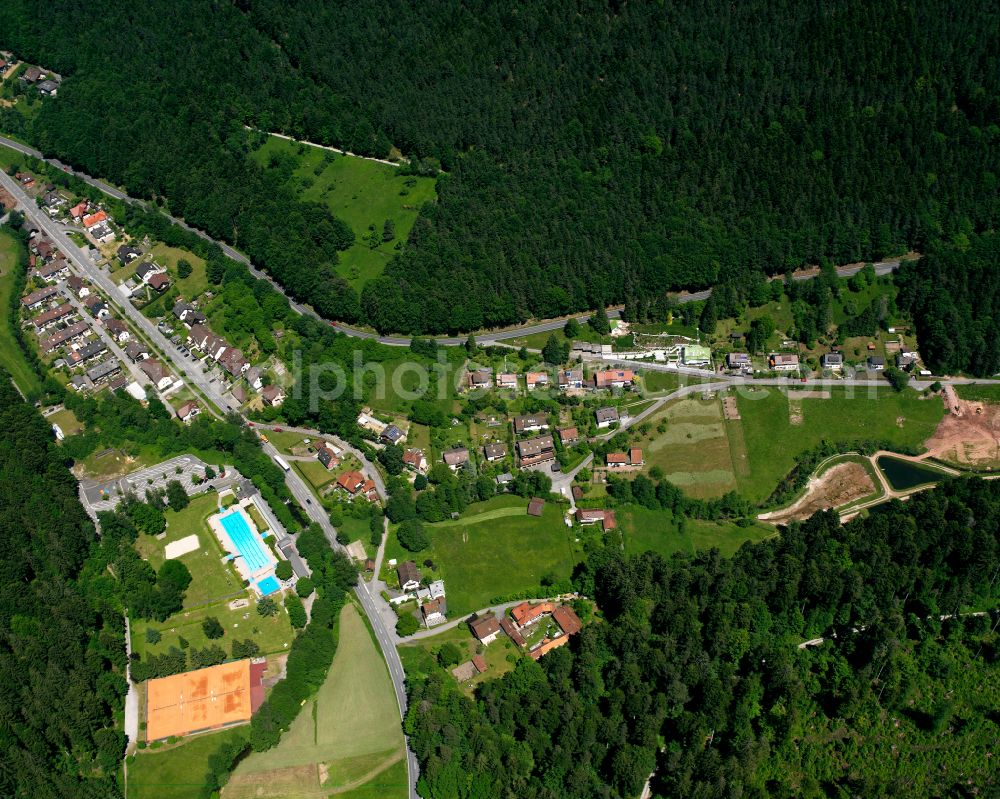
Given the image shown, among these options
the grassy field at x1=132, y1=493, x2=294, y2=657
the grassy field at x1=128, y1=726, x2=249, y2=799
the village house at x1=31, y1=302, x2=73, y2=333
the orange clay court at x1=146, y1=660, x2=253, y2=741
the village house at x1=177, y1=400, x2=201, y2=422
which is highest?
the village house at x1=31, y1=302, x2=73, y2=333

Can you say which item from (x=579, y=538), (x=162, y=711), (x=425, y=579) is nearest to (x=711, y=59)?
(x=579, y=538)

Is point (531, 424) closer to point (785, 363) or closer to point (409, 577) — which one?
point (409, 577)

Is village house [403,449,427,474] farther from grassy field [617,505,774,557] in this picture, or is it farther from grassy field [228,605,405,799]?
grassy field [617,505,774,557]

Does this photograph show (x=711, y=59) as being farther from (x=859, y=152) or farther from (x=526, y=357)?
(x=526, y=357)

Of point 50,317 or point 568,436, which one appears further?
point 50,317

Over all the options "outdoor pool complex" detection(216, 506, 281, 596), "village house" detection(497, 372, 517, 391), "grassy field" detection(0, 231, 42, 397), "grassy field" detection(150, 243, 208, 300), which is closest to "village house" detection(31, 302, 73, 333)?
"grassy field" detection(0, 231, 42, 397)

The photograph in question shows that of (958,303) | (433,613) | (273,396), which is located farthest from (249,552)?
(958,303)

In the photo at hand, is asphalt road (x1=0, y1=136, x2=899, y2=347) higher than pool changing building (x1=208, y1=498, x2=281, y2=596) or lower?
higher
